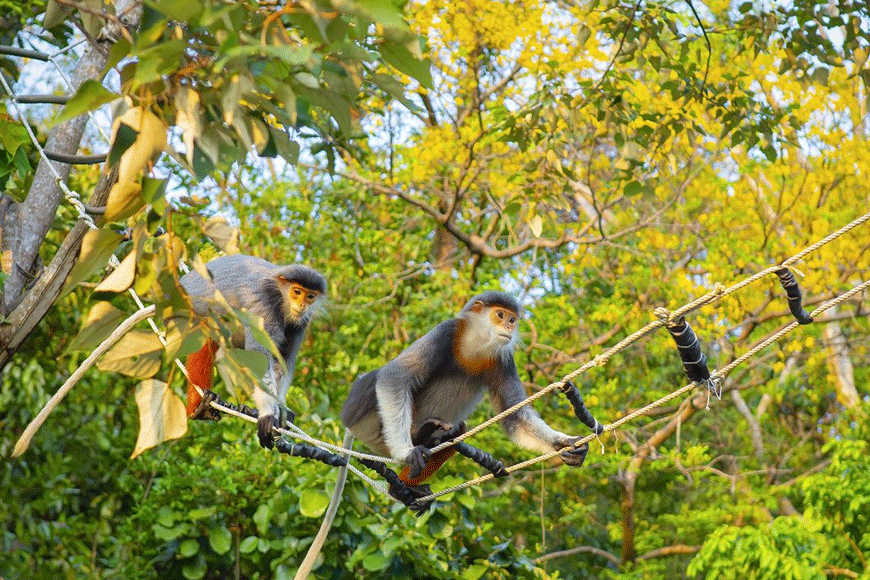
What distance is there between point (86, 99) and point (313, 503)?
329cm

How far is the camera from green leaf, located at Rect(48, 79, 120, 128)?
126 cm

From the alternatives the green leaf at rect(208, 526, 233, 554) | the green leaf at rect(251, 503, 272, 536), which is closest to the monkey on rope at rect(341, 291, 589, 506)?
the green leaf at rect(251, 503, 272, 536)

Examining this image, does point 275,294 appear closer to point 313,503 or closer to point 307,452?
point 307,452

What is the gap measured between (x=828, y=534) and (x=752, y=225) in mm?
3158

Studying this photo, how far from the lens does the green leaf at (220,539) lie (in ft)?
15.9

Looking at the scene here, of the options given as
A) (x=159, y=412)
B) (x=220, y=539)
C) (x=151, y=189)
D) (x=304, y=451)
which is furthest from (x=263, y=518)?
(x=151, y=189)

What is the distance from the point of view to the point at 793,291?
2.21 metres

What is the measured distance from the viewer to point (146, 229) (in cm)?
150

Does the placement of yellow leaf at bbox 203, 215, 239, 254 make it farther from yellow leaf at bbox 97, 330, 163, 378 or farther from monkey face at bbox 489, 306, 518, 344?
monkey face at bbox 489, 306, 518, 344

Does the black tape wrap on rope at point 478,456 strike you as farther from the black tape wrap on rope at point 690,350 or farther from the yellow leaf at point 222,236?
the yellow leaf at point 222,236

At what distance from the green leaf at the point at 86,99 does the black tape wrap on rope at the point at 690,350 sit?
4.56 ft

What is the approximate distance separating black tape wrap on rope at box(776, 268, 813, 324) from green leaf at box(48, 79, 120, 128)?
57.7 inches

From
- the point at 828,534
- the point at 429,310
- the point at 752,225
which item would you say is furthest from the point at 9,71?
the point at 752,225

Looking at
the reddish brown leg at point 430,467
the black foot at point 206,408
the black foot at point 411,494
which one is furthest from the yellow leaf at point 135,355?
the reddish brown leg at point 430,467
